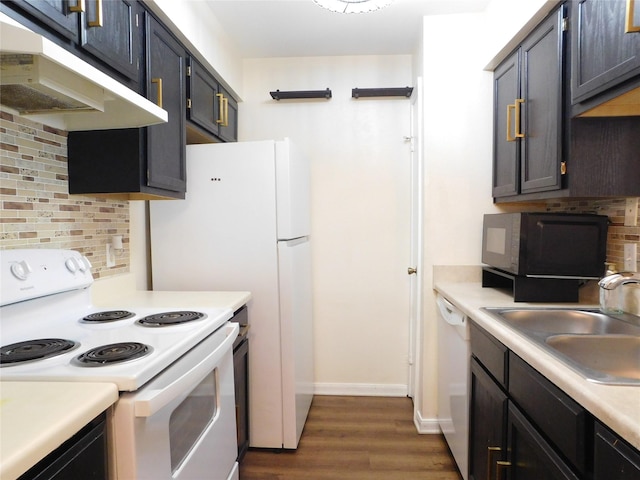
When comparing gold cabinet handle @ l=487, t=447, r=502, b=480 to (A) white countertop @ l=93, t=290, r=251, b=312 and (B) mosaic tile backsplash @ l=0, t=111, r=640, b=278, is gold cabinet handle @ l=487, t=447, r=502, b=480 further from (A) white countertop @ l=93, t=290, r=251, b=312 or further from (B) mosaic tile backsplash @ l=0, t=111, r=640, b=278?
(A) white countertop @ l=93, t=290, r=251, b=312

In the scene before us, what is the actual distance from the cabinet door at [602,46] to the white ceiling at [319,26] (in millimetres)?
908

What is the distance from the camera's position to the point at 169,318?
4.54 ft

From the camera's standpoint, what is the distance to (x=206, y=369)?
1.21 meters

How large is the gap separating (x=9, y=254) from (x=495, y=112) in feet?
7.53

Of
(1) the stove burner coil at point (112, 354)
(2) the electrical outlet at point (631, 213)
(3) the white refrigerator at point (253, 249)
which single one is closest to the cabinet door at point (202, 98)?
(3) the white refrigerator at point (253, 249)

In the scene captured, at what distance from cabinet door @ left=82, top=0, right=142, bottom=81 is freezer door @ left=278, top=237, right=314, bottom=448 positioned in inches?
40.8

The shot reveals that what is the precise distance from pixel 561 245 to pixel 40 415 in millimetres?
1813

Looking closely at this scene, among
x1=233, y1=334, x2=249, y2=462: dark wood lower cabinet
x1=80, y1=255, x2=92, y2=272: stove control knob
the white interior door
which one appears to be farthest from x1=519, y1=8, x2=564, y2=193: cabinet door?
x1=80, y1=255, x2=92, y2=272: stove control knob

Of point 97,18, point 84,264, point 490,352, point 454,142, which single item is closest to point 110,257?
point 84,264

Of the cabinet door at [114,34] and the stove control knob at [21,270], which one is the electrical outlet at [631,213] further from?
the stove control knob at [21,270]

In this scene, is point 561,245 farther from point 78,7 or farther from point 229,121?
point 229,121

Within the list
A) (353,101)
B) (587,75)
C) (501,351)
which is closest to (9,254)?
(501,351)

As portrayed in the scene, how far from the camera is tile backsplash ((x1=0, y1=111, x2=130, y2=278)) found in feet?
4.19

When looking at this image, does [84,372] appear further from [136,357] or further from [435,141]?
[435,141]
